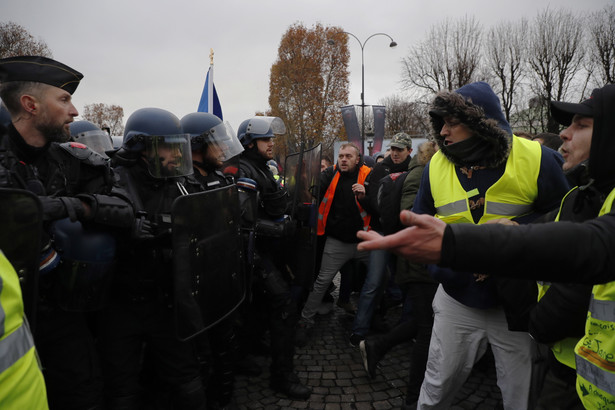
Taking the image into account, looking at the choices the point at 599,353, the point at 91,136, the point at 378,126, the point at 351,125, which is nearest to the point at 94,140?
the point at 91,136

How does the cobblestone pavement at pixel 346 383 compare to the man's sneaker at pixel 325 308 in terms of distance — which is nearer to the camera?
the cobblestone pavement at pixel 346 383

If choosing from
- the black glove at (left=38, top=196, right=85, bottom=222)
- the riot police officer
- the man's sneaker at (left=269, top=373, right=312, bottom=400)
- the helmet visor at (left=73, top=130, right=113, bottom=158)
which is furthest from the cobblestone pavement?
the helmet visor at (left=73, top=130, right=113, bottom=158)

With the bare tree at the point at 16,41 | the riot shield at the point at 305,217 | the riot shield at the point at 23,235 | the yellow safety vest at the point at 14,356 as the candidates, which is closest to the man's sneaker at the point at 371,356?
the riot shield at the point at 305,217

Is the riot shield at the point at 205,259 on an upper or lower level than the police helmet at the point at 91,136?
lower

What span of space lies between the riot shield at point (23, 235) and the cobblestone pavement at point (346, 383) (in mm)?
2051

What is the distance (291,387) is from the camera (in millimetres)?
2949

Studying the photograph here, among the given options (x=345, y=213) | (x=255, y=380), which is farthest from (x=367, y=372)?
(x=345, y=213)

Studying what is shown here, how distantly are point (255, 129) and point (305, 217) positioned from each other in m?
0.94

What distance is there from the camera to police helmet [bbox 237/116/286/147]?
345 cm

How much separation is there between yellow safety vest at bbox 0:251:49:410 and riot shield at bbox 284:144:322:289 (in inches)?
99.4

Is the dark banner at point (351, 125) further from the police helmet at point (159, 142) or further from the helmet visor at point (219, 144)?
the police helmet at point (159, 142)

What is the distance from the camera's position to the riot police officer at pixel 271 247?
3002mm

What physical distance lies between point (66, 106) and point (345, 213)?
2817 mm

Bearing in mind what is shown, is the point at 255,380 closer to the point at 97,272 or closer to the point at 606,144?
the point at 97,272
